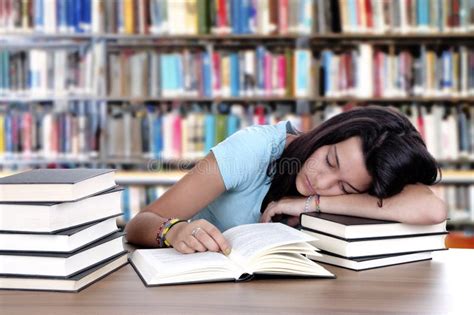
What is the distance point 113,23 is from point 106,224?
2.74 meters

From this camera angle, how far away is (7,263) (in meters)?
0.93

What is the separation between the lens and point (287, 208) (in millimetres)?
1480

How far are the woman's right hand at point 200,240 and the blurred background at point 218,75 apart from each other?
244 cm

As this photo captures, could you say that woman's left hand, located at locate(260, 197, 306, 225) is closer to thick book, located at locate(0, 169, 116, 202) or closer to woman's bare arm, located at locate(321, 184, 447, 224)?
woman's bare arm, located at locate(321, 184, 447, 224)

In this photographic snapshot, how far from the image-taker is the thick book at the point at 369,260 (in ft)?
3.61

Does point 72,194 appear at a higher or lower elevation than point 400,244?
higher

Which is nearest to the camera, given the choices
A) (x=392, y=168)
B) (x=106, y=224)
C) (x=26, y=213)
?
(x=26, y=213)

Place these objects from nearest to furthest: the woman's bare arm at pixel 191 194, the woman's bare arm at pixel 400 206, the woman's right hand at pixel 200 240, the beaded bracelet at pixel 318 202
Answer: the woman's right hand at pixel 200 240
the woman's bare arm at pixel 400 206
the beaded bracelet at pixel 318 202
the woman's bare arm at pixel 191 194

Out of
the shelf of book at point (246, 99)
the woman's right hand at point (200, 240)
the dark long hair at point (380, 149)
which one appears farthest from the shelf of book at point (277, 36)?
the woman's right hand at point (200, 240)

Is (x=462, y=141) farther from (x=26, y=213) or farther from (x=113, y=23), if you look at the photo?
(x=26, y=213)

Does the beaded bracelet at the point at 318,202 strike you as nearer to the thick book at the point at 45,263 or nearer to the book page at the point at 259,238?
the book page at the point at 259,238

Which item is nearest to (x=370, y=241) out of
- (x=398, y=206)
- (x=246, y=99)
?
(x=398, y=206)

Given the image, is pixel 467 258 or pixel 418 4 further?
pixel 418 4

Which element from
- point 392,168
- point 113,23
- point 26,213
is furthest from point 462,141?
point 26,213
